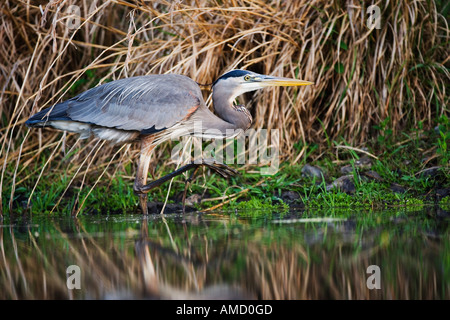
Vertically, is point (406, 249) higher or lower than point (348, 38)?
lower

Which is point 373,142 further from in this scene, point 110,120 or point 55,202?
point 55,202

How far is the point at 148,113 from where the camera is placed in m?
5.38

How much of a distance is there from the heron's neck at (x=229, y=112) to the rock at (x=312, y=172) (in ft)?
2.49

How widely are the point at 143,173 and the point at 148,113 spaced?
1.83 ft

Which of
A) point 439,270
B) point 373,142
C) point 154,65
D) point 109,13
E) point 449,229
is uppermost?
point 109,13

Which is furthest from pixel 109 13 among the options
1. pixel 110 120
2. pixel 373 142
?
pixel 373 142

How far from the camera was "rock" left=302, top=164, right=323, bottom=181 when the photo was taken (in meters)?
5.83

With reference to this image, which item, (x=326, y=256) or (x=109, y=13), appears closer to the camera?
(x=326, y=256)

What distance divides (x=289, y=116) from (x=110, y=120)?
1.93 metres

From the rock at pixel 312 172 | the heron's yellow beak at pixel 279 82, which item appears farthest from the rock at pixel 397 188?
the heron's yellow beak at pixel 279 82

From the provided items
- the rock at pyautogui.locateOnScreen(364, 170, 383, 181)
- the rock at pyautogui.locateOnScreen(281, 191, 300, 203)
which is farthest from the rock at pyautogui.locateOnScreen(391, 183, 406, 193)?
the rock at pyautogui.locateOnScreen(281, 191, 300, 203)

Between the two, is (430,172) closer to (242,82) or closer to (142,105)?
(242,82)

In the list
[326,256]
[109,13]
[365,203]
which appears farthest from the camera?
[109,13]

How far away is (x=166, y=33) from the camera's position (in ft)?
20.6
